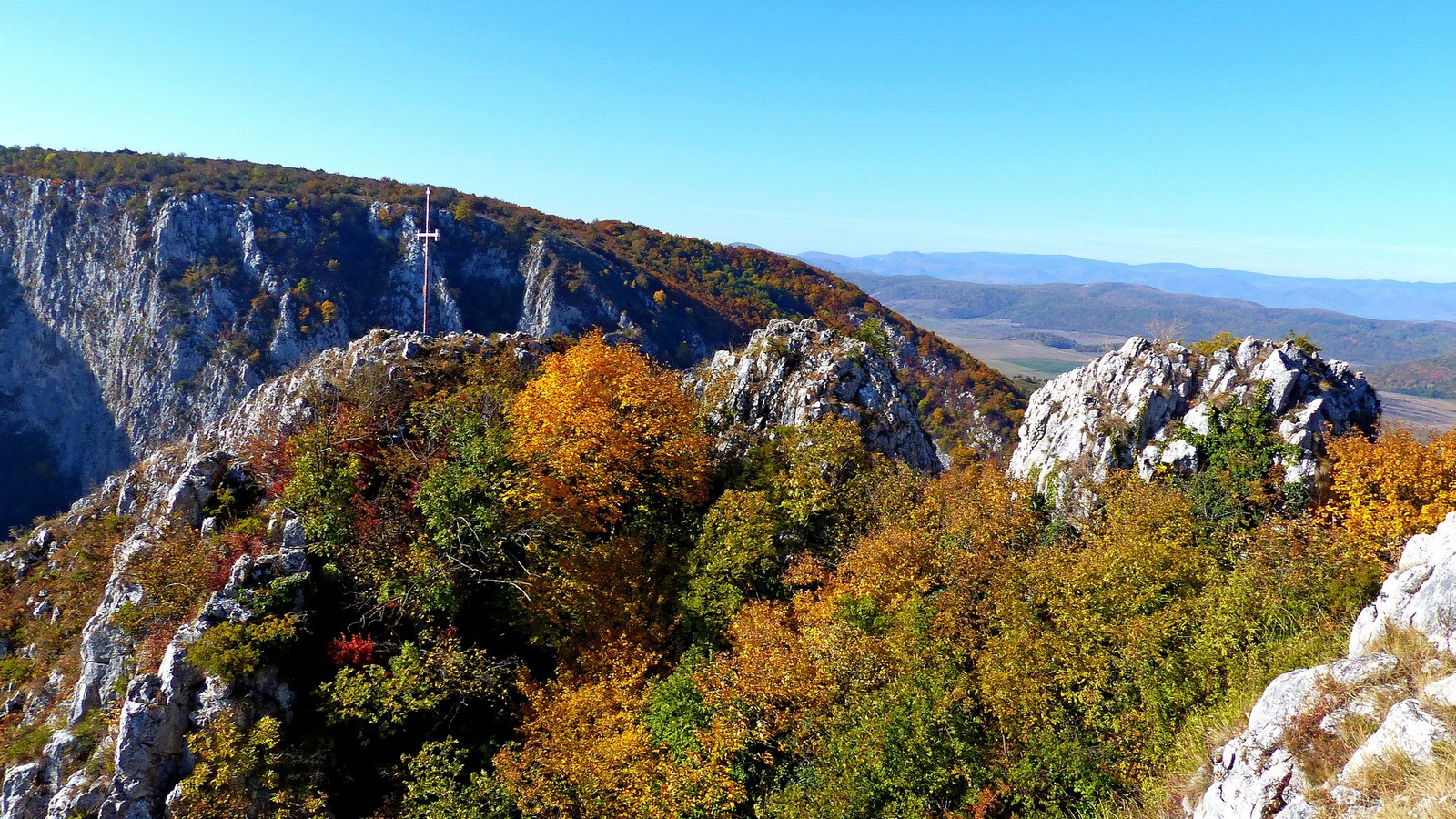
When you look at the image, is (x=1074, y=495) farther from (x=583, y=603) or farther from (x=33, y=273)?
(x=33, y=273)

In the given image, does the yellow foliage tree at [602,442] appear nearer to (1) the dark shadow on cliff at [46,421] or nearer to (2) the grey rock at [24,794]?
(2) the grey rock at [24,794]

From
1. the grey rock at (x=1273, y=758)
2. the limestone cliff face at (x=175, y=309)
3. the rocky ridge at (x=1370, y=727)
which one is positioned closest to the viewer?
the rocky ridge at (x=1370, y=727)

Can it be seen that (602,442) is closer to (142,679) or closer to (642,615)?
(642,615)

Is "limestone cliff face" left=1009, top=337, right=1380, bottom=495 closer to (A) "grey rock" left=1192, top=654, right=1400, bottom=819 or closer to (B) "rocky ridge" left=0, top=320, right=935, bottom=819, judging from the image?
(B) "rocky ridge" left=0, top=320, right=935, bottom=819

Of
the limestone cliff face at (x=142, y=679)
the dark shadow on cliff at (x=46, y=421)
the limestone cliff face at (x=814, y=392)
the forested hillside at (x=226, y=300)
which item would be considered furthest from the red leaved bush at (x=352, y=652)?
the dark shadow on cliff at (x=46, y=421)

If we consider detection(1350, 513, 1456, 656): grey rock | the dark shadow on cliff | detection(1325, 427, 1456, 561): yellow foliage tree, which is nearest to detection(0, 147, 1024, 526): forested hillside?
the dark shadow on cliff

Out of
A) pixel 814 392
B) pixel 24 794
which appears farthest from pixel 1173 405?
pixel 24 794
